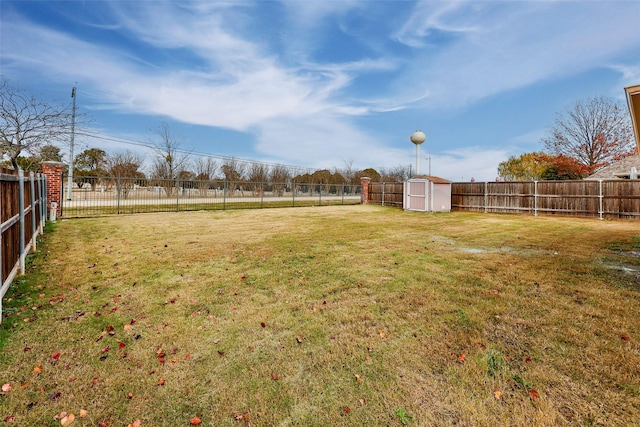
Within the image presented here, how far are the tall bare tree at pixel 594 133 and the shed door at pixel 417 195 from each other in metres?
21.5

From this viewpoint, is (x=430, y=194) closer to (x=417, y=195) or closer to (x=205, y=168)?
(x=417, y=195)

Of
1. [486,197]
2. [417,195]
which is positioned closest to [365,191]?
[417,195]

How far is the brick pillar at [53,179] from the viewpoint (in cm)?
973

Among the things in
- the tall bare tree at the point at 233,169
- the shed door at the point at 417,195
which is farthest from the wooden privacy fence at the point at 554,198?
the tall bare tree at the point at 233,169

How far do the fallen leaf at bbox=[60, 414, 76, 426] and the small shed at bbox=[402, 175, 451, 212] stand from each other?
603 inches

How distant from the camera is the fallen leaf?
1.67 m

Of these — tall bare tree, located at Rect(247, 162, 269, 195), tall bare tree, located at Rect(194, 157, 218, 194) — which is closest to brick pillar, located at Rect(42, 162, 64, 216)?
tall bare tree, located at Rect(194, 157, 218, 194)

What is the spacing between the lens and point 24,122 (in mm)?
10000

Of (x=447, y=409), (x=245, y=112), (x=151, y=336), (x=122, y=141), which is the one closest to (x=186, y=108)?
(x=245, y=112)

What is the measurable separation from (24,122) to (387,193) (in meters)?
17.7

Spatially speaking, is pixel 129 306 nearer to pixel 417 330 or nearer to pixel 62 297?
pixel 62 297

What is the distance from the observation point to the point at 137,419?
1706mm

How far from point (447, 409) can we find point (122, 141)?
104 feet

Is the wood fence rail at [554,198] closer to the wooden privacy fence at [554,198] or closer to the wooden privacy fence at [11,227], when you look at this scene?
the wooden privacy fence at [554,198]
